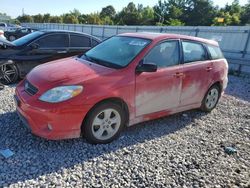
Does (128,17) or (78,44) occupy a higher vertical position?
(78,44)

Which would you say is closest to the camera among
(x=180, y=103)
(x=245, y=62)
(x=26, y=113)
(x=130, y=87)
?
(x=26, y=113)

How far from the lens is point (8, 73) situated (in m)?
6.95

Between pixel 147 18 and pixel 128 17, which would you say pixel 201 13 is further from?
pixel 128 17

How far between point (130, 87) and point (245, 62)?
334 inches

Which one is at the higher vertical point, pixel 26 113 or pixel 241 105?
pixel 26 113

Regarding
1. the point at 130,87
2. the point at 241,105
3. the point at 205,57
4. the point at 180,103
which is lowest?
the point at 241,105

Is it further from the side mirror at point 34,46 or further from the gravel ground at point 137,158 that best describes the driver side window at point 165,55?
the side mirror at point 34,46

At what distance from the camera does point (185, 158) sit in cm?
402

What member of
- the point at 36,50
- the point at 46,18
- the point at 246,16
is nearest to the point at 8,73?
the point at 36,50

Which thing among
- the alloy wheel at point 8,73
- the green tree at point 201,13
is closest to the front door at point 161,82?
the alloy wheel at point 8,73

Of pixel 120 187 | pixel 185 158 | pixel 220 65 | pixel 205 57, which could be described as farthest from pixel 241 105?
pixel 120 187

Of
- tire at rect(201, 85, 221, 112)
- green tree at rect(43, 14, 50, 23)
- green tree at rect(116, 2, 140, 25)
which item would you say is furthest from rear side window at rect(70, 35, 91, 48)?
green tree at rect(43, 14, 50, 23)

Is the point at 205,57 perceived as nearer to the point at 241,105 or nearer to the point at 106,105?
the point at 241,105

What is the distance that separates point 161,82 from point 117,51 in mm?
941
